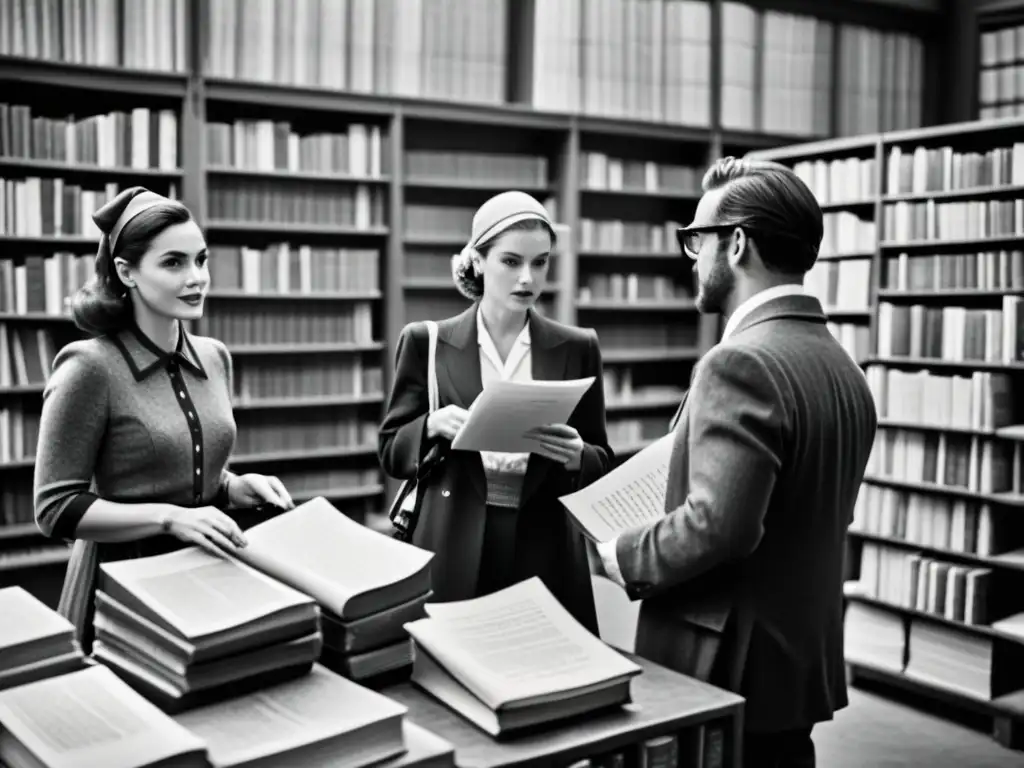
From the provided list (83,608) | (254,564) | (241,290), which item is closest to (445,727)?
(254,564)

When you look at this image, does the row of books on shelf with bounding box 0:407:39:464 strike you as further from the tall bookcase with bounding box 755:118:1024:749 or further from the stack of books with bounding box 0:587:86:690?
the tall bookcase with bounding box 755:118:1024:749

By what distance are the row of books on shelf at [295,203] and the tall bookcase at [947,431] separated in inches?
93.5

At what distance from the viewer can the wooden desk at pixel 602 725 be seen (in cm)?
113

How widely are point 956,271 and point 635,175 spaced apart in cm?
216

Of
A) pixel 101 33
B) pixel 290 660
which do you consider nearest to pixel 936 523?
pixel 290 660

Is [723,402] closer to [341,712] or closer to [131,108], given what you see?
[341,712]

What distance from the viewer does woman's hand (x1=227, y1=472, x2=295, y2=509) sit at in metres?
1.76

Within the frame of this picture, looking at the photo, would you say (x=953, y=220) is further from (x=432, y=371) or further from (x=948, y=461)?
(x=432, y=371)

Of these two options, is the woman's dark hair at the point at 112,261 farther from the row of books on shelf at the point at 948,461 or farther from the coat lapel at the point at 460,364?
the row of books on shelf at the point at 948,461

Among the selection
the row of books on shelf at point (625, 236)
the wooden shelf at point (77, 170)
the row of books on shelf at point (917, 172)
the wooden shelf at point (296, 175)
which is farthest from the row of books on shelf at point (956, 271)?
the wooden shelf at point (77, 170)

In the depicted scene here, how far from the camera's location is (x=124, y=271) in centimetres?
188

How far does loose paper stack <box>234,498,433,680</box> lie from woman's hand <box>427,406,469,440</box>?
0.67m

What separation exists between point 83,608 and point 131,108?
134 inches

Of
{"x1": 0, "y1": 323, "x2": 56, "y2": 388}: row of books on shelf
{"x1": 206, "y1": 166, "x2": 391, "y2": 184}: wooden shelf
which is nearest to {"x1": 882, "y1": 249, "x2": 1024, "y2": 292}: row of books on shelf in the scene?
{"x1": 206, "y1": 166, "x2": 391, "y2": 184}: wooden shelf
